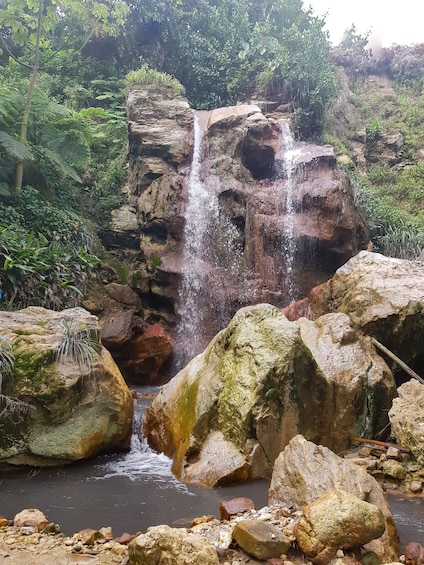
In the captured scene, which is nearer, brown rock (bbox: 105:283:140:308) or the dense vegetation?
the dense vegetation

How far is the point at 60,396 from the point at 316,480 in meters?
3.09

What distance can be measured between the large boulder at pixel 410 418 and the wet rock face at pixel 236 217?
5.34 metres

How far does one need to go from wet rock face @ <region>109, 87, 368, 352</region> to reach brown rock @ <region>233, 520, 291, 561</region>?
774 cm

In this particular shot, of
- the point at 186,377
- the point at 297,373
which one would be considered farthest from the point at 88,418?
the point at 297,373

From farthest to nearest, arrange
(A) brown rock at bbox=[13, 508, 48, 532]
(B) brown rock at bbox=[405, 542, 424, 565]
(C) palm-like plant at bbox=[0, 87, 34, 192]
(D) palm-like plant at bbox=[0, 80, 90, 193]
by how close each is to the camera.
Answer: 1. (D) palm-like plant at bbox=[0, 80, 90, 193]
2. (C) palm-like plant at bbox=[0, 87, 34, 192]
3. (A) brown rock at bbox=[13, 508, 48, 532]
4. (B) brown rock at bbox=[405, 542, 424, 565]

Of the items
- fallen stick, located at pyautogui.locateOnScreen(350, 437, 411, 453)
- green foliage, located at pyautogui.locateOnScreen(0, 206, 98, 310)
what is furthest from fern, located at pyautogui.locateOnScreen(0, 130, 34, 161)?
fallen stick, located at pyautogui.locateOnScreen(350, 437, 411, 453)

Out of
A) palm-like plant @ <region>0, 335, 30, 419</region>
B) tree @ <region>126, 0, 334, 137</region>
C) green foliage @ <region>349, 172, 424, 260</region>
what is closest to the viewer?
palm-like plant @ <region>0, 335, 30, 419</region>

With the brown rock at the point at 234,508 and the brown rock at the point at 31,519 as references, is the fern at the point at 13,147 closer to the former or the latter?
the brown rock at the point at 31,519

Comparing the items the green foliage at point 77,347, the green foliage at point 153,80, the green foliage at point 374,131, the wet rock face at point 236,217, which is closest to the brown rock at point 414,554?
the green foliage at point 77,347

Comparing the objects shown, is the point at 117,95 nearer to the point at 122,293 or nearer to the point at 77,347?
the point at 122,293

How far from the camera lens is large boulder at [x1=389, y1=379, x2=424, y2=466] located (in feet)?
17.8

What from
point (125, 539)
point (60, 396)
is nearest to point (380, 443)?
point (125, 539)

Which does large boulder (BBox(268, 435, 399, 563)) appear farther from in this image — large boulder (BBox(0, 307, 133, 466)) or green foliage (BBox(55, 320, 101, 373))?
green foliage (BBox(55, 320, 101, 373))

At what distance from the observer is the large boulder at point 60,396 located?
545cm
